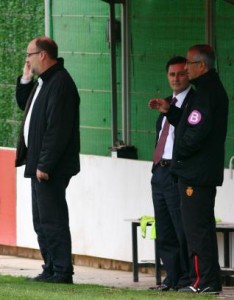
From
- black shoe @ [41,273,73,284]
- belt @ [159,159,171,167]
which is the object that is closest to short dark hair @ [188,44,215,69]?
belt @ [159,159,171,167]

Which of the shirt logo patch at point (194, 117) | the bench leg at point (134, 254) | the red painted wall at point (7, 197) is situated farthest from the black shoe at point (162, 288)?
the red painted wall at point (7, 197)

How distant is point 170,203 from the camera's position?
36.9 feet

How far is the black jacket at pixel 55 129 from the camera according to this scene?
11266 millimetres

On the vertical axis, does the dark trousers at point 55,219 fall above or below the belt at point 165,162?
below

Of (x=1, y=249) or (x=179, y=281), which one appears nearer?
(x=179, y=281)

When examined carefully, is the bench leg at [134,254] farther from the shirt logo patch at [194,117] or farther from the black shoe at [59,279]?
the shirt logo patch at [194,117]

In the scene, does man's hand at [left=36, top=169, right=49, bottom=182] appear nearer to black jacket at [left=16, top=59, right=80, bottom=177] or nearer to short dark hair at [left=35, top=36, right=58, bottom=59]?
black jacket at [left=16, top=59, right=80, bottom=177]

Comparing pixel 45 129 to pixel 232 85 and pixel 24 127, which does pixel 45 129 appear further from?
pixel 232 85

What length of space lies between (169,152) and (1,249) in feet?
15.6

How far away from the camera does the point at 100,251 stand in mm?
14102

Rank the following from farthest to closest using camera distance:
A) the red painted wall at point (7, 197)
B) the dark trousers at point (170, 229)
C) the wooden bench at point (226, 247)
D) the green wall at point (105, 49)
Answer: the red painted wall at point (7, 197), the green wall at point (105, 49), the wooden bench at point (226, 247), the dark trousers at point (170, 229)

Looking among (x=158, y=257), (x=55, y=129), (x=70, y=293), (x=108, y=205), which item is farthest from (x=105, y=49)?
(x=70, y=293)

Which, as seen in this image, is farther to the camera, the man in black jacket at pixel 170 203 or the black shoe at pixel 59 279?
the black shoe at pixel 59 279

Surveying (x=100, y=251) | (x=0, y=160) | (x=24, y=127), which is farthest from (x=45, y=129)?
(x=0, y=160)
